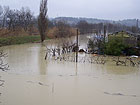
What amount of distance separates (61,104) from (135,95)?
162cm

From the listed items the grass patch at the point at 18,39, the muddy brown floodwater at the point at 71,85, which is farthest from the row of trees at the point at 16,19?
the muddy brown floodwater at the point at 71,85

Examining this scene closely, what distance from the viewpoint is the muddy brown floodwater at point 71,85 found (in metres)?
3.86

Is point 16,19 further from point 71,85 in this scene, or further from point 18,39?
point 71,85

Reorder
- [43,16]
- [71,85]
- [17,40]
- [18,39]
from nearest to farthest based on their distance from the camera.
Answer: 1. [71,85]
2. [17,40]
3. [18,39]
4. [43,16]

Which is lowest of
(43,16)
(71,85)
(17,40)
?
(71,85)

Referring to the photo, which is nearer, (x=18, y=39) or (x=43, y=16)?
(x=18, y=39)

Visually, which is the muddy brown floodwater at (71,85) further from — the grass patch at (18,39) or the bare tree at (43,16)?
the bare tree at (43,16)

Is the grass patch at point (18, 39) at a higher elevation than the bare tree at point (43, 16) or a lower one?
lower

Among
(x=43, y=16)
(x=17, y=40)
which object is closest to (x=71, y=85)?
(x=17, y=40)

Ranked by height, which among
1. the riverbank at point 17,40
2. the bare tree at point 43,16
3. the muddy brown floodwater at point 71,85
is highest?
the bare tree at point 43,16

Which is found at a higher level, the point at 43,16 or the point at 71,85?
the point at 43,16

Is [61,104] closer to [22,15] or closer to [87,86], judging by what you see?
[87,86]

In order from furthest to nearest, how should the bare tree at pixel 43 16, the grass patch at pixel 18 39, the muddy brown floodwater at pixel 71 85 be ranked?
1. the bare tree at pixel 43 16
2. the grass patch at pixel 18 39
3. the muddy brown floodwater at pixel 71 85

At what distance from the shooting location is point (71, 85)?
4785mm
